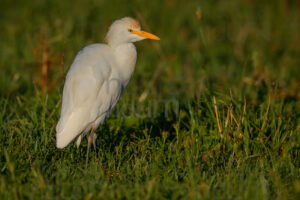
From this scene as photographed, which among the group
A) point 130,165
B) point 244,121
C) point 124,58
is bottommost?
point 130,165

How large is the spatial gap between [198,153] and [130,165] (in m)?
0.56

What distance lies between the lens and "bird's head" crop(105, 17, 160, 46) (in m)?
3.96

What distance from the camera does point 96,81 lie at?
3830 millimetres

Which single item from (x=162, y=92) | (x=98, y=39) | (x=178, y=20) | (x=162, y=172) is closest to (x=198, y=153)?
(x=162, y=172)

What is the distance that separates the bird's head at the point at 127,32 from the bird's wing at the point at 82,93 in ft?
0.95

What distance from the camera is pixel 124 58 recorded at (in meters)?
4.05

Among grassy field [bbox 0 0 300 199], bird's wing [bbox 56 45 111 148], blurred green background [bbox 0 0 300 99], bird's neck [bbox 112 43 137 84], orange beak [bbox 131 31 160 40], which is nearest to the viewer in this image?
grassy field [bbox 0 0 300 199]

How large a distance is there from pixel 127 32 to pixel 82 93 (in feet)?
2.16

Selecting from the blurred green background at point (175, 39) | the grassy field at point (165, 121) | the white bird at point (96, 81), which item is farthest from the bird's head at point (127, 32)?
the blurred green background at point (175, 39)

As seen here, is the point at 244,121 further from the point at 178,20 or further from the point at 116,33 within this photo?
the point at 178,20

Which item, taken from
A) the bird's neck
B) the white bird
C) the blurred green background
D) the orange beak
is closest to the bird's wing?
the white bird

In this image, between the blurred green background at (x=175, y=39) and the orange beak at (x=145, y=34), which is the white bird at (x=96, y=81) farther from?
the blurred green background at (x=175, y=39)

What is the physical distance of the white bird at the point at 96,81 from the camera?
3.81 meters

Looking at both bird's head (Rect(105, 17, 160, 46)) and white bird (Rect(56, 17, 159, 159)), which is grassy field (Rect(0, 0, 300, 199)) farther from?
bird's head (Rect(105, 17, 160, 46))
